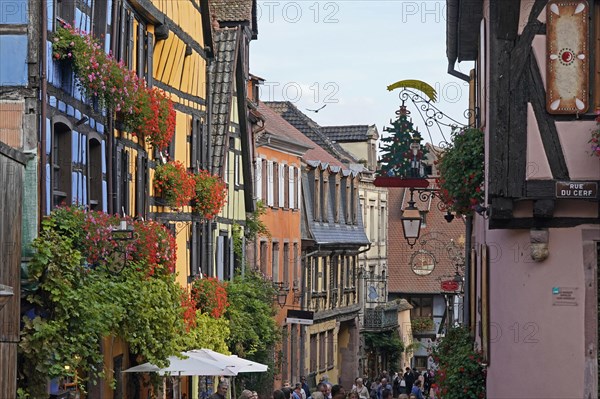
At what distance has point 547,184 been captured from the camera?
42.8ft

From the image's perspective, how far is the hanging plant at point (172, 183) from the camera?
23422mm

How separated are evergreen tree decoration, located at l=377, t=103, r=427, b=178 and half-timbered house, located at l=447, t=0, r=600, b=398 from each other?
595 centimetres

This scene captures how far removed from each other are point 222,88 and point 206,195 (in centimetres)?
554

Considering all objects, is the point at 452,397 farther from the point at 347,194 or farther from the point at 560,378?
the point at 347,194

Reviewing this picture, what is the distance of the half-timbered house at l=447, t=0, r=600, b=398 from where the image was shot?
13062mm

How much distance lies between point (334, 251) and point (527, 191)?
110 ft

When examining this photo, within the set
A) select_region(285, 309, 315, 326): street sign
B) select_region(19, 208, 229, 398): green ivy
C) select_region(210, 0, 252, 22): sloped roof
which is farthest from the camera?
select_region(285, 309, 315, 326): street sign

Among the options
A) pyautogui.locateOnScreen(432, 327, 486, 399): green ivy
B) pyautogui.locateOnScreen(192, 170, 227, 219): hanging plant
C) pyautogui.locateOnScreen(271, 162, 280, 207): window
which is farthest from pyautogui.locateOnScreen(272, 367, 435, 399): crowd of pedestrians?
pyautogui.locateOnScreen(271, 162, 280, 207): window

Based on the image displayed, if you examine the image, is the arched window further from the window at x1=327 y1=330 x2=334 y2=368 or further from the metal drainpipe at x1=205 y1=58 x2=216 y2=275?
the window at x1=327 y1=330 x2=334 y2=368

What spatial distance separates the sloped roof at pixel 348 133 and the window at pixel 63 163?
39084 millimetres

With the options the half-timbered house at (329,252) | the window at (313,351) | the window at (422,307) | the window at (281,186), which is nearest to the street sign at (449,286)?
the window at (281,186)

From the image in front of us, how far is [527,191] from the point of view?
13.1 metres

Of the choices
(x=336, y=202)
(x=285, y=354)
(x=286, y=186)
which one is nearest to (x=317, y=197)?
(x=336, y=202)

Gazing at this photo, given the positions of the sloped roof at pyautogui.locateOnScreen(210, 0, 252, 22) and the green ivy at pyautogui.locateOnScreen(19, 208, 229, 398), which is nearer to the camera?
the green ivy at pyautogui.locateOnScreen(19, 208, 229, 398)
